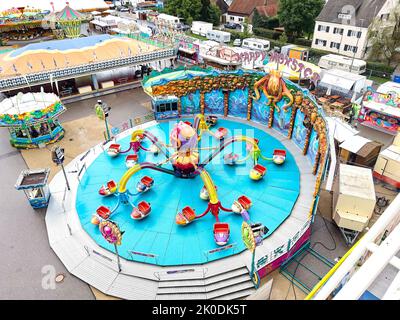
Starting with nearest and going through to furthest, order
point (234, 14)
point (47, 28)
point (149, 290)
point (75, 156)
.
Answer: point (149, 290)
point (75, 156)
point (47, 28)
point (234, 14)

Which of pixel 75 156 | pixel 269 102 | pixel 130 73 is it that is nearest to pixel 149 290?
pixel 75 156

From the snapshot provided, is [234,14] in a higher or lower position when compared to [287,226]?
higher

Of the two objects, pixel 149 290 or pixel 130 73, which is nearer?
pixel 149 290

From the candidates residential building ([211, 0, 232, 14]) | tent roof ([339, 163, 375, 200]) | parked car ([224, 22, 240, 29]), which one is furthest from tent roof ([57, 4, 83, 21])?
tent roof ([339, 163, 375, 200])

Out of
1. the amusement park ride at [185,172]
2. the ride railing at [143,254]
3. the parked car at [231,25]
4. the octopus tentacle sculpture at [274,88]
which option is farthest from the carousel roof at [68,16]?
the ride railing at [143,254]

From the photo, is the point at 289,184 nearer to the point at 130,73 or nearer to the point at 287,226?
the point at 287,226

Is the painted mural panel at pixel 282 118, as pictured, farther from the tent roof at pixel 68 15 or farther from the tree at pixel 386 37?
the tent roof at pixel 68 15
